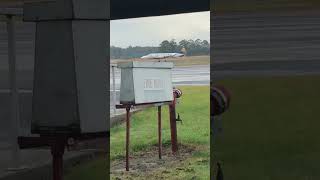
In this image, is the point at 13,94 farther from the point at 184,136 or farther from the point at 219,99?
the point at 184,136

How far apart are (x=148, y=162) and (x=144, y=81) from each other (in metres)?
1.39

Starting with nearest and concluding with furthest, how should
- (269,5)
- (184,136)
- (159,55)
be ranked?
(269,5) < (159,55) < (184,136)

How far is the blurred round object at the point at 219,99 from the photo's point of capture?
274 centimetres

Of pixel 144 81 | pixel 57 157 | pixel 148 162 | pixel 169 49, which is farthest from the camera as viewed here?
pixel 148 162

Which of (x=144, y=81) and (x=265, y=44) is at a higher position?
(x=265, y=44)

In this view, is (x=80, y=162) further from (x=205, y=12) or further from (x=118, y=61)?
(x=118, y=61)

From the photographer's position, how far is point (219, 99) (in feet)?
9.00

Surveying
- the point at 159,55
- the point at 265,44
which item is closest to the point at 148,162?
the point at 159,55

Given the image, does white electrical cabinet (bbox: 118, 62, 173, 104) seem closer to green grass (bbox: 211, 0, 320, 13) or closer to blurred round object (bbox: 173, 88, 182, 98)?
blurred round object (bbox: 173, 88, 182, 98)

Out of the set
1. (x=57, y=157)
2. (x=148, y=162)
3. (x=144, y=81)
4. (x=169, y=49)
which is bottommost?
(x=148, y=162)

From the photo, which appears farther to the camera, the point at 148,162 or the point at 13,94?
the point at 148,162

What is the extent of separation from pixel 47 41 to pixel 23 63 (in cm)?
21

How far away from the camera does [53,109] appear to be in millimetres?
2873

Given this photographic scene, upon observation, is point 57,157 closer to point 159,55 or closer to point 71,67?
point 71,67
